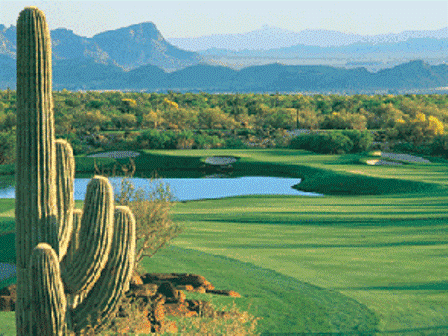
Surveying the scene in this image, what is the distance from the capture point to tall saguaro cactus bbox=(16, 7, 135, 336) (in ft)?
33.8

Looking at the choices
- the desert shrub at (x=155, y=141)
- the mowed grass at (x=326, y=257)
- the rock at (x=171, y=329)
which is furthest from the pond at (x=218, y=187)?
the rock at (x=171, y=329)

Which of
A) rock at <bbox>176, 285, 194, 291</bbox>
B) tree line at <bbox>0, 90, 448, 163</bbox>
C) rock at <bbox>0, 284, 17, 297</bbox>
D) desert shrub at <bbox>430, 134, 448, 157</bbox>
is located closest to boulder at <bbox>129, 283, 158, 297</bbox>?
rock at <bbox>176, 285, 194, 291</bbox>

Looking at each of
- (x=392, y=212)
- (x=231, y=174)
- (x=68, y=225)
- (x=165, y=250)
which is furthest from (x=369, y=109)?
(x=68, y=225)

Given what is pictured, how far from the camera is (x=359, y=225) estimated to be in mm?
25656

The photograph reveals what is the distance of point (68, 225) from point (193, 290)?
460 centimetres

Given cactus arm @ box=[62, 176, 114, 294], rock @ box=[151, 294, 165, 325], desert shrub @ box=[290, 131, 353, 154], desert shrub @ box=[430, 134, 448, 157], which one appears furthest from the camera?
desert shrub @ box=[290, 131, 353, 154]

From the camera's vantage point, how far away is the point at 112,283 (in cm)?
1116

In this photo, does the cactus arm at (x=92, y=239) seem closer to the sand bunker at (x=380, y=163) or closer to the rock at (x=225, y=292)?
the rock at (x=225, y=292)

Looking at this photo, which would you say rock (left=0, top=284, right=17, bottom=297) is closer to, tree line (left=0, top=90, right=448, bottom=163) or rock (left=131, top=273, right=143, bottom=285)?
rock (left=131, top=273, right=143, bottom=285)

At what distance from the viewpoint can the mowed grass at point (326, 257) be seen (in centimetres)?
1420

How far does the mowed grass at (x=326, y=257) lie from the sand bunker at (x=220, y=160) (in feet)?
41.9

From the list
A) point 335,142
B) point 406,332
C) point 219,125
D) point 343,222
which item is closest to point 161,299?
point 406,332

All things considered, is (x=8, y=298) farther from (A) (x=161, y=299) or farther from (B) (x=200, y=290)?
(B) (x=200, y=290)

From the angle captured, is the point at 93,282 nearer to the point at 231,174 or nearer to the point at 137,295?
the point at 137,295
